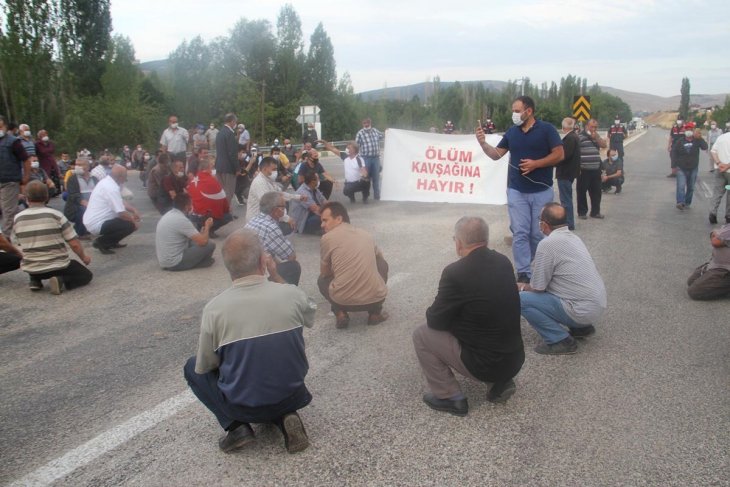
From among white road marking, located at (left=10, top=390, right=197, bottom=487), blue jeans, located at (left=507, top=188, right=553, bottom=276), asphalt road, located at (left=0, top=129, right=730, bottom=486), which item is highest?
blue jeans, located at (left=507, top=188, right=553, bottom=276)

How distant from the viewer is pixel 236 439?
352cm

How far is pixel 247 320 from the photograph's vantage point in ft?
10.9

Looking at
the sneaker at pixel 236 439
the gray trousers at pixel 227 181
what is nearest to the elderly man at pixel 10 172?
the gray trousers at pixel 227 181

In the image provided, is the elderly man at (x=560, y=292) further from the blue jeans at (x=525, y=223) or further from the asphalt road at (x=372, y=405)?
the blue jeans at (x=525, y=223)

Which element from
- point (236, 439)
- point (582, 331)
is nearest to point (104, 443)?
point (236, 439)

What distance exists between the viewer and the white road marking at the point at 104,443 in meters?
3.35

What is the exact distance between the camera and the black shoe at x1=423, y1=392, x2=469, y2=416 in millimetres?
3936

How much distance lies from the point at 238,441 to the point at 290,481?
1.50ft

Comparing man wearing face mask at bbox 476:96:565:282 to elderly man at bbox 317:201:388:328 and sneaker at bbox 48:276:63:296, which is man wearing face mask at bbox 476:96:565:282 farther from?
sneaker at bbox 48:276:63:296

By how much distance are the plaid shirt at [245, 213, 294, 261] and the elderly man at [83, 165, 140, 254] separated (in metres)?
3.86

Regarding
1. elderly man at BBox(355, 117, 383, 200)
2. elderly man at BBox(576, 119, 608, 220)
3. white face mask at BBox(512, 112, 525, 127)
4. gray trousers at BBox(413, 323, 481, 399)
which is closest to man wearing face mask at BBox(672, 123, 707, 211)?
elderly man at BBox(576, 119, 608, 220)

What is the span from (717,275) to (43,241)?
24.2 feet

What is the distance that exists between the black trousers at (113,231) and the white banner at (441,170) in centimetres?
647

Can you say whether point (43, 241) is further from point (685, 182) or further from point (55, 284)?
point (685, 182)
